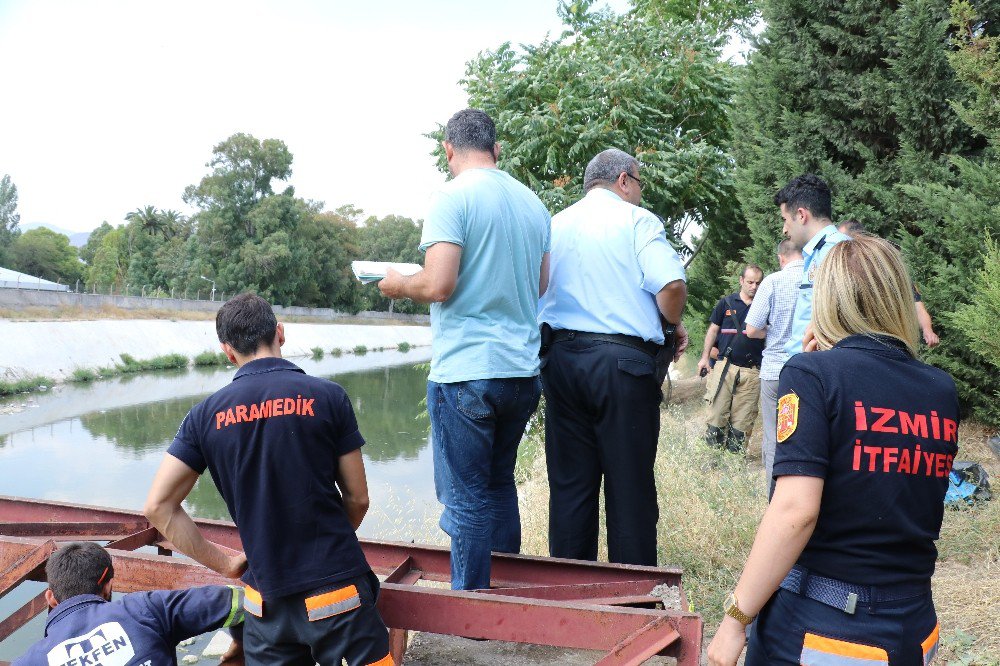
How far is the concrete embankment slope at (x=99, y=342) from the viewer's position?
2622 cm

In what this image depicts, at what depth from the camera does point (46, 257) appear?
8019 centimetres

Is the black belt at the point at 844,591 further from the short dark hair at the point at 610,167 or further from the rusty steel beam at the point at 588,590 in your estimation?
the short dark hair at the point at 610,167

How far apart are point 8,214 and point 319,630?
305ft

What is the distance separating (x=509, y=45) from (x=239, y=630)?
923cm

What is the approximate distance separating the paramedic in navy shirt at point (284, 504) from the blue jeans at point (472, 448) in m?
0.57

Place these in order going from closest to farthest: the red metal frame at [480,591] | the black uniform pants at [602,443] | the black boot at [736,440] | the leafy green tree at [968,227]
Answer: the red metal frame at [480,591]
the black uniform pants at [602,443]
the leafy green tree at [968,227]
the black boot at [736,440]

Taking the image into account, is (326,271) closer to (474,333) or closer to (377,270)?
(377,270)

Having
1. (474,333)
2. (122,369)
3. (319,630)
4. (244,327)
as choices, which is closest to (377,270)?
(474,333)

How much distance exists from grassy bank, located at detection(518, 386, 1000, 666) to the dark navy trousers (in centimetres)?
178

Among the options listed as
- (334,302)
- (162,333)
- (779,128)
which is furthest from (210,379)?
(334,302)

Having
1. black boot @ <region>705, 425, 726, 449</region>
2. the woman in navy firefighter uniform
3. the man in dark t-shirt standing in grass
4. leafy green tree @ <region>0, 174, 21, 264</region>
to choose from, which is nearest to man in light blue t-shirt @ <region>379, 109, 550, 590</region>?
the woman in navy firefighter uniform

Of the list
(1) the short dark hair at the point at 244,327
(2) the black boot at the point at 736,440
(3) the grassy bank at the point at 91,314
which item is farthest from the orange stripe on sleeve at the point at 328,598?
(3) the grassy bank at the point at 91,314

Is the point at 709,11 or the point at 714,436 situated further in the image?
the point at 709,11

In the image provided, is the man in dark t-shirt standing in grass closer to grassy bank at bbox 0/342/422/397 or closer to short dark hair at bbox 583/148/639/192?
short dark hair at bbox 583/148/639/192
